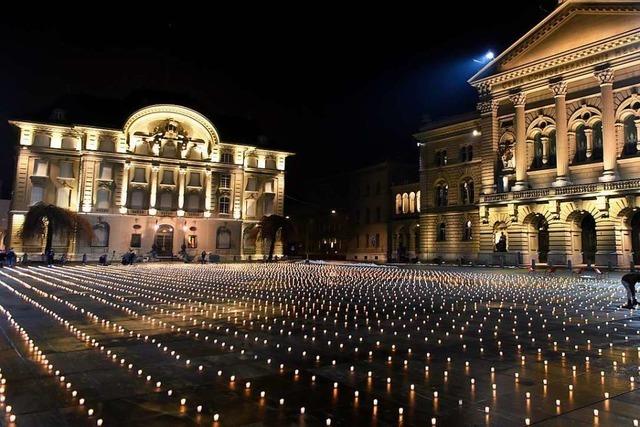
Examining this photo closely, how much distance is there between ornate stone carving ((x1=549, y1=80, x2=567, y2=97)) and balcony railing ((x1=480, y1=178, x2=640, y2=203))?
26.2ft

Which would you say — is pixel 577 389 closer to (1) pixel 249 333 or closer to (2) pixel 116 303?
(1) pixel 249 333

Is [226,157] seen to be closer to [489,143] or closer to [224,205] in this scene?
[224,205]

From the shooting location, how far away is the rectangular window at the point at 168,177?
183ft

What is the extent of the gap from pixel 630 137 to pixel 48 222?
166ft

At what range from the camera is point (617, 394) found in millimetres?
5125

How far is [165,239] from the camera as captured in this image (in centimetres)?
5572

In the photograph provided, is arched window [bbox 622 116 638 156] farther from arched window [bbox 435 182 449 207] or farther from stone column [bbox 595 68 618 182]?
arched window [bbox 435 182 449 207]

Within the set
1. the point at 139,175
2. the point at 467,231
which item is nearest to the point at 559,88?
the point at 467,231

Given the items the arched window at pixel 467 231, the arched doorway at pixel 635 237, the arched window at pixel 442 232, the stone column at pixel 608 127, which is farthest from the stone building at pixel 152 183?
the arched doorway at pixel 635 237

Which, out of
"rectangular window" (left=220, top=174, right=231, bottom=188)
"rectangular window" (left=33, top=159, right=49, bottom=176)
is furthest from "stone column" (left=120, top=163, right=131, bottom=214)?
"rectangular window" (left=220, top=174, right=231, bottom=188)

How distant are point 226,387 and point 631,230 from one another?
123ft

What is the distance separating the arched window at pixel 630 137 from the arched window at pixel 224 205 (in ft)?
139

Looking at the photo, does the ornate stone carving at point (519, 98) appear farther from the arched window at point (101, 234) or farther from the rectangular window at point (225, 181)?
the arched window at point (101, 234)

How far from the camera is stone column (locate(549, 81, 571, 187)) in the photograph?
37375 millimetres
